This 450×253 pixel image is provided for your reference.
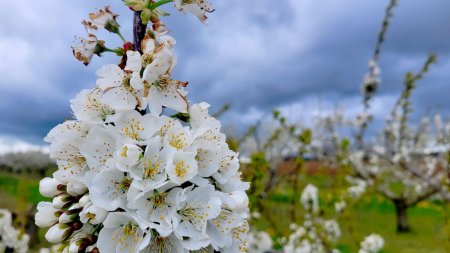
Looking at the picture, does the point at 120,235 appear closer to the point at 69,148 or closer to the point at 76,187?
the point at 76,187

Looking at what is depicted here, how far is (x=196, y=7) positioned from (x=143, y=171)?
72 cm

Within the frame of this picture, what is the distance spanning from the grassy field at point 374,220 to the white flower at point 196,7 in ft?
11.1

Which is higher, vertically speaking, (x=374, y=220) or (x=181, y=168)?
(x=374, y=220)

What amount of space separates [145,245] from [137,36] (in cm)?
75

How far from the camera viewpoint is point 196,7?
1809 millimetres

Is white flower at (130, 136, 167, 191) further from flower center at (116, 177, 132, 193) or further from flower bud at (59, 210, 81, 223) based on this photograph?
flower bud at (59, 210, 81, 223)

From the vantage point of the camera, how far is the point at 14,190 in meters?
20.6

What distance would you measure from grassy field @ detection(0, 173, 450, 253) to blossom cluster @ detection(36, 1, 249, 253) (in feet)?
10.9

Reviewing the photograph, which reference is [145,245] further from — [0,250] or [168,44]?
[0,250]

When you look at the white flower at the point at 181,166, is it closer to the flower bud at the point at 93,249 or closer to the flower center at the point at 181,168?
the flower center at the point at 181,168

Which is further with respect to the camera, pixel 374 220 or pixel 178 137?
pixel 374 220

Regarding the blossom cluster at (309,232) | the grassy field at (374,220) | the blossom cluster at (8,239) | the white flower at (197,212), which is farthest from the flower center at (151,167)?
the blossom cluster at (309,232)

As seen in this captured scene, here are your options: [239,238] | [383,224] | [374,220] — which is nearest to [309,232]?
[239,238]

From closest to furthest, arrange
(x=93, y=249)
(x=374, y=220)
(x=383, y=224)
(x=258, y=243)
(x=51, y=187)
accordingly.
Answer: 1. (x=93, y=249)
2. (x=51, y=187)
3. (x=258, y=243)
4. (x=383, y=224)
5. (x=374, y=220)
